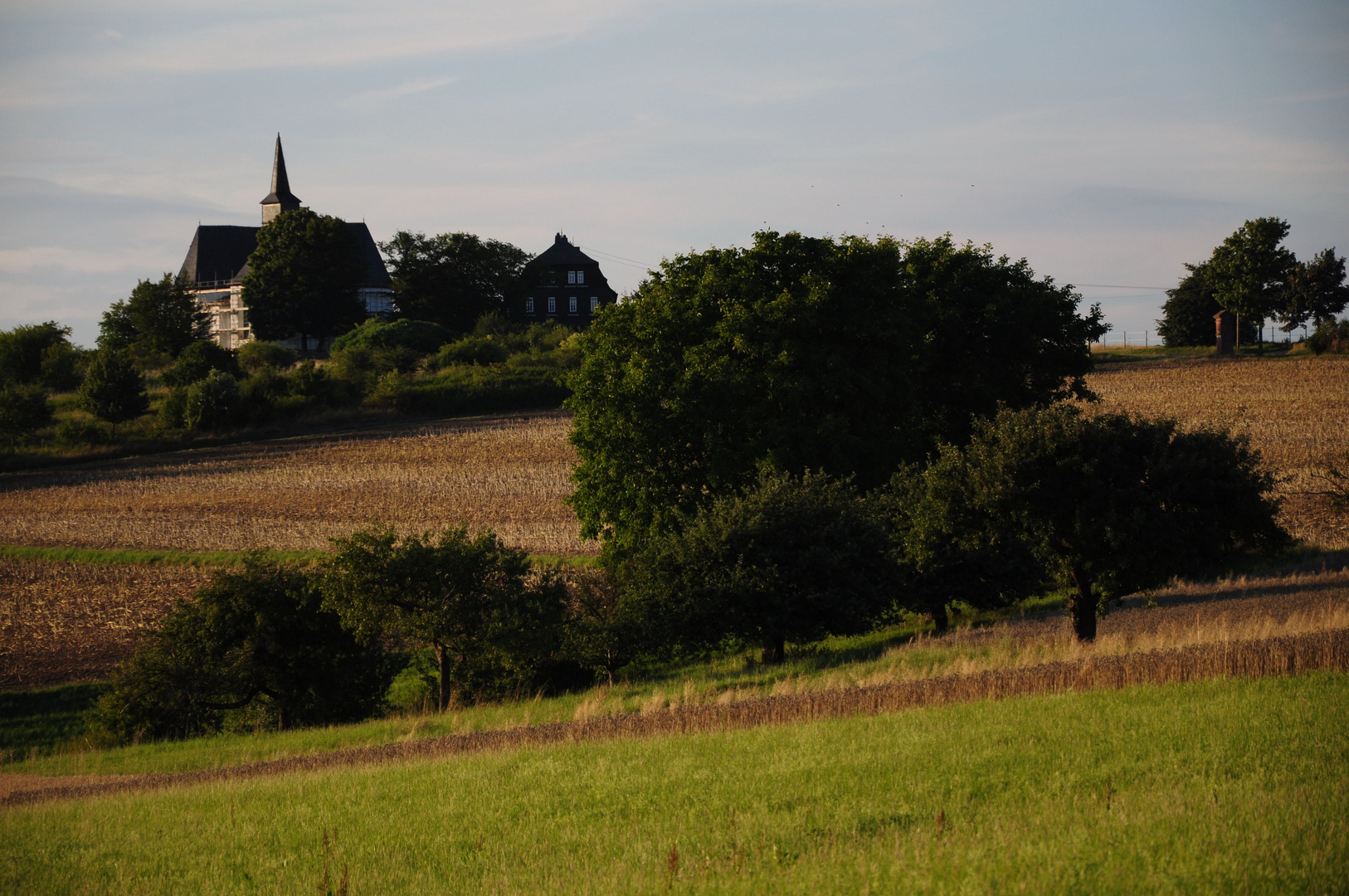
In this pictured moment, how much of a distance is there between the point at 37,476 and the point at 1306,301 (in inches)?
4318

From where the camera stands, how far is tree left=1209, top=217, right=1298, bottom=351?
9975 cm

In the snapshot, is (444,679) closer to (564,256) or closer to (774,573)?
(774,573)

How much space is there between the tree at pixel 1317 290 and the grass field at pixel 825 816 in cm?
10392

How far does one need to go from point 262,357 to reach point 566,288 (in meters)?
43.7

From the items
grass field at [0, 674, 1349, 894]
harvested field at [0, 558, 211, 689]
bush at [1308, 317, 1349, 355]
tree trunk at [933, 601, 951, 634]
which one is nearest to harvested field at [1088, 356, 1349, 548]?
bush at [1308, 317, 1349, 355]

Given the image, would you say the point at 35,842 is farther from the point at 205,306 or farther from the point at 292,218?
the point at 205,306

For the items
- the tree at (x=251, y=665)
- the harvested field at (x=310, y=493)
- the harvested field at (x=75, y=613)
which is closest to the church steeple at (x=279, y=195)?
the harvested field at (x=310, y=493)

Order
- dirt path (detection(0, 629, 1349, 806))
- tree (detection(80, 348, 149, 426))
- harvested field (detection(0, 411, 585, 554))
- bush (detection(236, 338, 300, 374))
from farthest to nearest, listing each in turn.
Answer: bush (detection(236, 338, 300, 374))
tree (detection(80, 348, 149, 426))
harvested field (detection(0, 411, 585, 554))
dirt path (detection(0, 629, 1349, 806))

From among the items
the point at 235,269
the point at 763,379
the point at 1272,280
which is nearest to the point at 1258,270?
the point at 1272,280

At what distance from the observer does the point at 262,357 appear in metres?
93.4

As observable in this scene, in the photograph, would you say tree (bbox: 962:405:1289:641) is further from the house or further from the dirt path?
the house

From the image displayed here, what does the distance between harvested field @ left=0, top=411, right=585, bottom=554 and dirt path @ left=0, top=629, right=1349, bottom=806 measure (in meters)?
20.6

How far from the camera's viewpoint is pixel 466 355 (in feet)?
323

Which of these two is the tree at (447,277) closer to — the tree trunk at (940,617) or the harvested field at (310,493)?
the harvested field at (310,493)
